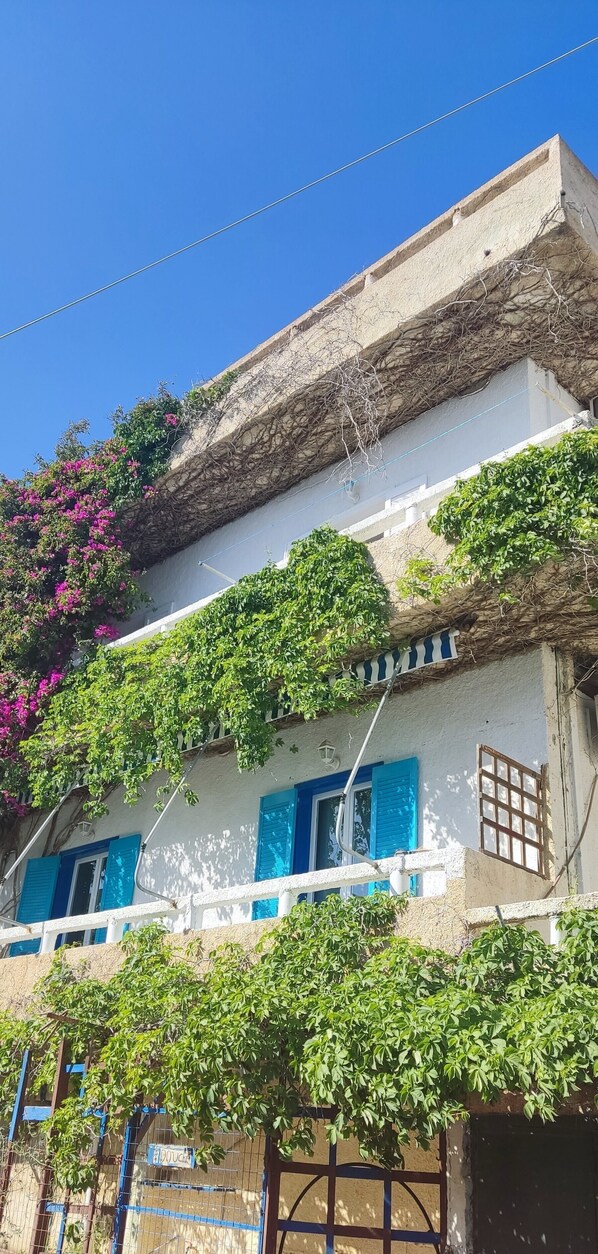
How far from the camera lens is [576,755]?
9.63 meters

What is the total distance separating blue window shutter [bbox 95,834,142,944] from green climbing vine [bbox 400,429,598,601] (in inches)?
223

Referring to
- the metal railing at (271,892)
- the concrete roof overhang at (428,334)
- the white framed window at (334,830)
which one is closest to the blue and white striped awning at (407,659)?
the white framed window at (334,830)

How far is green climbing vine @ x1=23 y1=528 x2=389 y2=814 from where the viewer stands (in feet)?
32.0

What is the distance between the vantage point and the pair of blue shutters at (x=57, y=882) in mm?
12758

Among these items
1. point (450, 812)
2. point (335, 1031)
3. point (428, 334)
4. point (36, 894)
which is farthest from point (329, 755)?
point (36, 894)

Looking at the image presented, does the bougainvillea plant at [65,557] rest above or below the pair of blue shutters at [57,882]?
above

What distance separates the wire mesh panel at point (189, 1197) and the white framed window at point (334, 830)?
8.37ft

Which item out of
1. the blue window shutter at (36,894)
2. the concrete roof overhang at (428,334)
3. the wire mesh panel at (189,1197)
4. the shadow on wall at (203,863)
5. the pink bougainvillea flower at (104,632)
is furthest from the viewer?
the blue window shutter at (36,894)

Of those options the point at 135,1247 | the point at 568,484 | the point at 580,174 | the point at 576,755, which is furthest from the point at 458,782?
the point at 580,174

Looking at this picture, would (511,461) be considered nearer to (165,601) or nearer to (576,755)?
(576,755)

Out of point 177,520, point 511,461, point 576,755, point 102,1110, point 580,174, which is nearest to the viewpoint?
point 102,1110

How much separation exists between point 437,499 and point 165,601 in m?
6.31

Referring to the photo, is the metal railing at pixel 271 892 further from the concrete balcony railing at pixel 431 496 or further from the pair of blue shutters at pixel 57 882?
the concrete balcony railing at pixel 431 496

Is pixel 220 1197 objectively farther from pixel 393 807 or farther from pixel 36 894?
pixel 36 894
